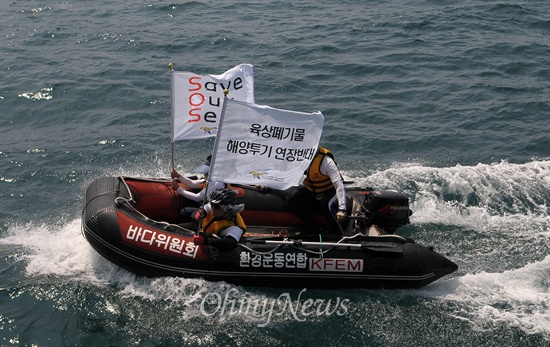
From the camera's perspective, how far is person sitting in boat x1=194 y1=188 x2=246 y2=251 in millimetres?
10570

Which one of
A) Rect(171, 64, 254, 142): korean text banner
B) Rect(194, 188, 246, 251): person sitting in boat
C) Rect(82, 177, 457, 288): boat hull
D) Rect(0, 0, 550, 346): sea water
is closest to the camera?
Rect(0, 0, 550, 346): sea water

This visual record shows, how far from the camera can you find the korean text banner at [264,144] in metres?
10.2

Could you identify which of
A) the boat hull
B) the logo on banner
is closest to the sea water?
the boat hull

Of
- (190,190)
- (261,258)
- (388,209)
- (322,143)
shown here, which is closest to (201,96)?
(190,190)

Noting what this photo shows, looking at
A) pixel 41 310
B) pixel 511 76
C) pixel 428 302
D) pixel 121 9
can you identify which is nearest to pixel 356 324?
pixel 428 302

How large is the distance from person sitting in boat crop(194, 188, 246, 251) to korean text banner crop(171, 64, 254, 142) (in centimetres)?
135

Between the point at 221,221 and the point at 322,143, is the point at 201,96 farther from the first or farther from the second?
the point at 322,143

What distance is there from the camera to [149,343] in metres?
9.65

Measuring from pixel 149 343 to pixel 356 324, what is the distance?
295 centimetres

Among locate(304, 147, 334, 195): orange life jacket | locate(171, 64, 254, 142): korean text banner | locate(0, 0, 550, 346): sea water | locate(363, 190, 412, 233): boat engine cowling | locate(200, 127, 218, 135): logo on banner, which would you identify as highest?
locate(171, 64, 254, 142): korean text banner

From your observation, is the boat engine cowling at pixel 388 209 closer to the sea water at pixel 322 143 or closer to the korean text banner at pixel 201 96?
the sea water at pixel 322 143

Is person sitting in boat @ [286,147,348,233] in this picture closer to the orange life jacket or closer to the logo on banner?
the orange life jacket

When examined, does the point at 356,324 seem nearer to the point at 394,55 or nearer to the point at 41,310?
the point at 41,310

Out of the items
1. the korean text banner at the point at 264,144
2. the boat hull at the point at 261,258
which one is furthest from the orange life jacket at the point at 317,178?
the boat hull at the point at 261,258
